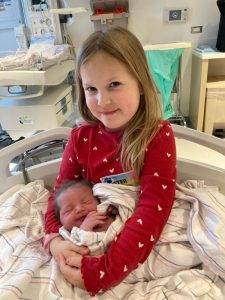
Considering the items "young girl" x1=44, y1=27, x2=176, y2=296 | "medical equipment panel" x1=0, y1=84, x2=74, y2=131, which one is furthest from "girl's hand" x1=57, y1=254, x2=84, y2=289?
"medical equipment panel" x1=0, y1=84, x2=74, y2=131

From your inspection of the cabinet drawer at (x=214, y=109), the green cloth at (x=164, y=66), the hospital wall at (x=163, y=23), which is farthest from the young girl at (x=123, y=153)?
the hospital wall at (x=163, y=23)

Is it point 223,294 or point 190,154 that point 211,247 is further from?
point 190,154

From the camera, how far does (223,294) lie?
67 cm

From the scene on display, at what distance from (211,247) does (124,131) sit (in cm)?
40

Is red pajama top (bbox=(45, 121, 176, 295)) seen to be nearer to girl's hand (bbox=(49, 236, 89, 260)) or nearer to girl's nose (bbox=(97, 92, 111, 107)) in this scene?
girl's hand (bbox=(49, 236, 89, 260))

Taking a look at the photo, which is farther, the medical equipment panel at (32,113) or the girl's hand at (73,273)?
the medical equipment panel at (32,113)

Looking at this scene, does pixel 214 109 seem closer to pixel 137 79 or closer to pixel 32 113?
pixel 32 113

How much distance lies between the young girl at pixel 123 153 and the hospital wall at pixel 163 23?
2128 mm

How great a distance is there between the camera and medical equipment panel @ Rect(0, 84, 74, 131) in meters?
1.66

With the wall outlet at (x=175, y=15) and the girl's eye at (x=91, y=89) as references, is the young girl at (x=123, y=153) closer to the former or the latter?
the girl's eye at (x=91, y=89)

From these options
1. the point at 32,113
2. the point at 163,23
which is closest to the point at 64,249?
the point at 32,113

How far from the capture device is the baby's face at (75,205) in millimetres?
845

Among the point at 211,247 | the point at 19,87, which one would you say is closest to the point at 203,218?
the point at 211,247

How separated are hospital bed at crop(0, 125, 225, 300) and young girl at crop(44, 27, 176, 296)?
5 cm
